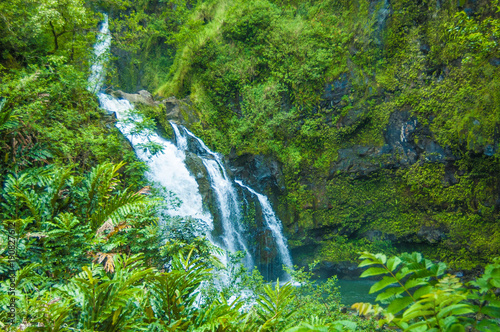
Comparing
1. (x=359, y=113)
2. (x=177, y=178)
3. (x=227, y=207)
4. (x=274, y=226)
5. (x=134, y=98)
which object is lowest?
(x=274, y=226)

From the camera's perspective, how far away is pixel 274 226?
10242mm

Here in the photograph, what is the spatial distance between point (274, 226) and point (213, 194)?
3.04 meters

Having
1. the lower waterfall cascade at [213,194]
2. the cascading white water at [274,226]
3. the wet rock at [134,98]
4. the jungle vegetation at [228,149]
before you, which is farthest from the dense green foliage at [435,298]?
the wet rock at [134,98]

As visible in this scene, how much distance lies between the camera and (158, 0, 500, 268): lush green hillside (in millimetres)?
7848

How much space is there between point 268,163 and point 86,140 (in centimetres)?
697

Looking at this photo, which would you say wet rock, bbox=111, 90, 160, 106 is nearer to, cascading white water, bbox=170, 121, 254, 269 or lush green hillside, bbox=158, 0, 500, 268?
lush green hillside, bbox=158, 0, 500, 268

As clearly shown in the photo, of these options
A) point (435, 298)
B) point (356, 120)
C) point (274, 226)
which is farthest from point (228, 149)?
point (435, 298)

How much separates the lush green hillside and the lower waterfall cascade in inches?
33.4

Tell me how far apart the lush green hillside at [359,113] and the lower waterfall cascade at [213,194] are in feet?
2.79

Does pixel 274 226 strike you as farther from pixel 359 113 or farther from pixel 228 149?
pixel 359 113

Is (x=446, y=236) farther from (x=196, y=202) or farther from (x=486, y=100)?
(x=196, y=202)

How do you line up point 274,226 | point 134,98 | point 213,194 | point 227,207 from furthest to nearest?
point 134,98
point 274,226
point 227,207
point 213,194

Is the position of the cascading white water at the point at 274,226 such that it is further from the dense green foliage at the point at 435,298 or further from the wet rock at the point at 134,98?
the dense green foliage at the point at 435,298

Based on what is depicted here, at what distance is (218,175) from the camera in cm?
952
